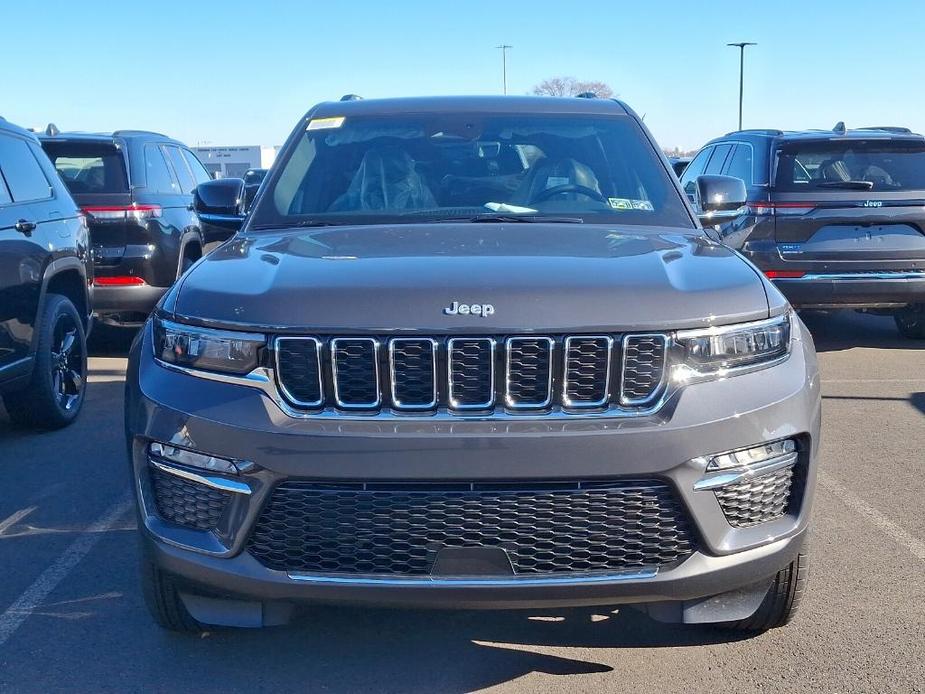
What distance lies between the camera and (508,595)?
9.20ft

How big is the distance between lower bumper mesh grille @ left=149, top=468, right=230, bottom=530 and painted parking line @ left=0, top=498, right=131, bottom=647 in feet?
3.43

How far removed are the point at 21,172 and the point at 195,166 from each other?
199 inches

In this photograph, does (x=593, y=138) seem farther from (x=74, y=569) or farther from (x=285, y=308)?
(x=74, y=569)

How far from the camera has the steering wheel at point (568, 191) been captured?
14.1ft

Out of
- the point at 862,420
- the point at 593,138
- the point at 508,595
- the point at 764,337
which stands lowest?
the point at 862,420

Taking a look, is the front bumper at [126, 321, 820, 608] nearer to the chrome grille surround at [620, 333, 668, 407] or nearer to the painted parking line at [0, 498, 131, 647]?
the chrome grille surround at [620, 333, 668, 407]

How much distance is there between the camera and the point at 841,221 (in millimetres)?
8484

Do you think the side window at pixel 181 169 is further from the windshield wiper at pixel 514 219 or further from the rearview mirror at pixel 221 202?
the windshield wiper at pixel 514 219

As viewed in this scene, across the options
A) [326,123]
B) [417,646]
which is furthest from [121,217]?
[417,646]

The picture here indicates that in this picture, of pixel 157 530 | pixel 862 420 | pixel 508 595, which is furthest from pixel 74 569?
pixel 862 420

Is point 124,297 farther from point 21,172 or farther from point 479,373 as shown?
point 479,373

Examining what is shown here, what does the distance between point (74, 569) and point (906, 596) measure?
3.11 m

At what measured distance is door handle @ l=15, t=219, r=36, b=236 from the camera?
5.98 m

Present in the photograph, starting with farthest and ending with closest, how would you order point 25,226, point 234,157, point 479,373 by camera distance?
point 234,157 < point 25,226 < point 479,373
